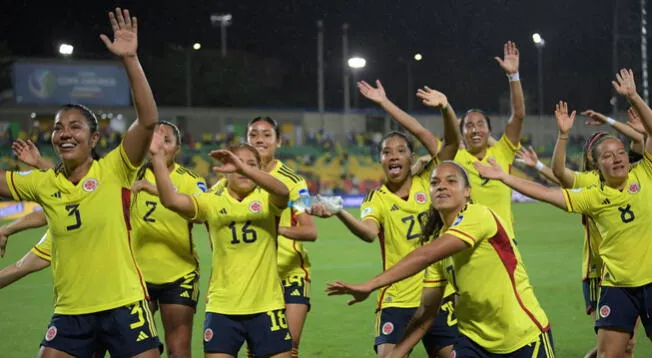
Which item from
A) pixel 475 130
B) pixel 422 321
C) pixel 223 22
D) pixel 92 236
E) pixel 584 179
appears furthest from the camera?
pixel 223 22

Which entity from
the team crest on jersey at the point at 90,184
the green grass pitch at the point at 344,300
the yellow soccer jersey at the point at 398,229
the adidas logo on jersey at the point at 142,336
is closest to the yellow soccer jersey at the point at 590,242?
the green grass pitch at the point at 344,300

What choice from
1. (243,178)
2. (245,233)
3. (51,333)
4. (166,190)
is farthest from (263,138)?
(51,333)

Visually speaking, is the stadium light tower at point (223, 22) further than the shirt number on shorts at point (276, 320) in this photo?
Yes

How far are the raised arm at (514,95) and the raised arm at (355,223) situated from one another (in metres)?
2.31

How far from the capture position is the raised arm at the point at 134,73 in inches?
192

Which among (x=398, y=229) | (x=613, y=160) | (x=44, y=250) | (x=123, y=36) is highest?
(x=123, y=36)

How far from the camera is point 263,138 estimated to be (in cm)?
736

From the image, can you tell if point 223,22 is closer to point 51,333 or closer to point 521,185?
point 521,185

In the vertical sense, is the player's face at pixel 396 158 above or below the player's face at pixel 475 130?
below

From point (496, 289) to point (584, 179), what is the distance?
3167 millimetres

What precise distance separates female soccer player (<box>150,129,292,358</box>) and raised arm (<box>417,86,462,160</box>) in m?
1.75

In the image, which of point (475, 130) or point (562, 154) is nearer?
point (562, 154)

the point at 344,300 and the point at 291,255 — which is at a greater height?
the point at 291,255

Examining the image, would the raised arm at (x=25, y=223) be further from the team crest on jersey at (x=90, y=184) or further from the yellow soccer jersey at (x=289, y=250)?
the yellow soccer jersey at (x=289, y=250)
